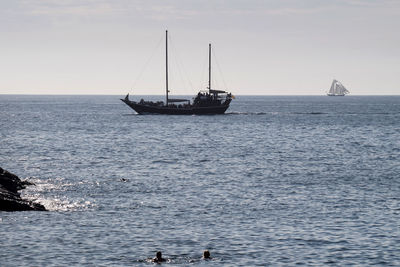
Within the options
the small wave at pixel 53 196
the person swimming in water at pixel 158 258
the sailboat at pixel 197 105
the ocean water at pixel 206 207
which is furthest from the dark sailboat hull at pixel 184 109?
the person swimming in water at pixel 158 258

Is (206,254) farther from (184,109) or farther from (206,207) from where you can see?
(184,109)

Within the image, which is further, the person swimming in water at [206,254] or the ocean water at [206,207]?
the ocean water at [206,207]

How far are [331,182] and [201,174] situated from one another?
38.2ft

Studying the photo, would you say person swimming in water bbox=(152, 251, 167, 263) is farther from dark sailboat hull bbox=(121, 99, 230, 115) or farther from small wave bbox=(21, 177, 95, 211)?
dark sailboat hull bbox=(121, 99, 230, 115)

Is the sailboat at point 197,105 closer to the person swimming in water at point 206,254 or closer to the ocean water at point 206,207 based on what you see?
the ocean water at point 206,207

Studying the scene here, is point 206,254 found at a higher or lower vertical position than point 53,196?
higher

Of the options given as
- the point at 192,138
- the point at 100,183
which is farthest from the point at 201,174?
the point at 192,138

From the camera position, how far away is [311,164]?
64.6 m

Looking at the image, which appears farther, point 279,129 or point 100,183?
point 279,129

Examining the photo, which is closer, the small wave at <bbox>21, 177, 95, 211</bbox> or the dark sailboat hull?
the small wave at <bbox>21, 177, 95, 211</bbox>

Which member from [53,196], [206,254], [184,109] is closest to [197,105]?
[184,109]

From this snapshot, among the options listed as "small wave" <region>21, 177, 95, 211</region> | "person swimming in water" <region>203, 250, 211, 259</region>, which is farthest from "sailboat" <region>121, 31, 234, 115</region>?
"person swimming in water" <region>203, 250, 211, 259</region>

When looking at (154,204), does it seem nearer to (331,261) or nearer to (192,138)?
(331,261)

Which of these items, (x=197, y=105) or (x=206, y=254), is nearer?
(x=206, y=254)
